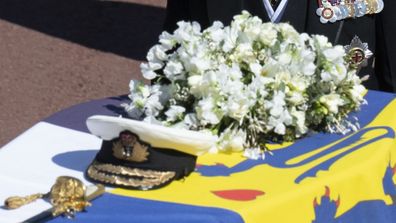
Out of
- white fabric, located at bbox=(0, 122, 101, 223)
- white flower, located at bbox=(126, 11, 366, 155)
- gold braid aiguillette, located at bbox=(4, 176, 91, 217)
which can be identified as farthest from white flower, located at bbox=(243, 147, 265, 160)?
gold braid aiguillette, located at bbox=(4, 176, 91, 217)

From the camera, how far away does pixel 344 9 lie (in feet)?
10.2

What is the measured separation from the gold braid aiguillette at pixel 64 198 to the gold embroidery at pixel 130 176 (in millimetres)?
119

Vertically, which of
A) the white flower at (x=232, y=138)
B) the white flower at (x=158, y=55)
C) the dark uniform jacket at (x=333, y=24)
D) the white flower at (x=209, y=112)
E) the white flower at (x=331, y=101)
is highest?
the dark uniform jacket at (x=333, y=24)

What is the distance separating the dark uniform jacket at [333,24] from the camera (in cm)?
305

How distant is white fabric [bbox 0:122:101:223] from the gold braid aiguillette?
15 millimetres

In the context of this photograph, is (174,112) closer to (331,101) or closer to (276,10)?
(331,101)

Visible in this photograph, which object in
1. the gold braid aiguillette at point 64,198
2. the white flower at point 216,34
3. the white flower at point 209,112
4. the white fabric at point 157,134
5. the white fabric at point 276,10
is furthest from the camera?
the white fabric at point 276,10

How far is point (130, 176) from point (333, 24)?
1.08 meters

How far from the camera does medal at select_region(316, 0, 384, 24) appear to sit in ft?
10.1

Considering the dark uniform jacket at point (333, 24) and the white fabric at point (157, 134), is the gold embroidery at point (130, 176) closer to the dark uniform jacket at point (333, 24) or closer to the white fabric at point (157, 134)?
the white fabric at point (157, 134)

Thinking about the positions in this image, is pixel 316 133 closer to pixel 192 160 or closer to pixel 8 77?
pixel 192 160

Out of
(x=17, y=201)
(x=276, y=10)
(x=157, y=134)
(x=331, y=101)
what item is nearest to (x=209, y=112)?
(x=157, y=134)

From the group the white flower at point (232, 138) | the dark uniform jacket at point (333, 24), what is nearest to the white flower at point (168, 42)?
the white flower at point (232, 138)

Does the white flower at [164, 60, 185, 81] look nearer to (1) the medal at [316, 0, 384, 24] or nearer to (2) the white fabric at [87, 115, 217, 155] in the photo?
(2) the white fabric at [87, 115, 217, 155]
